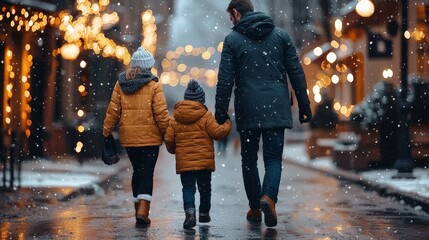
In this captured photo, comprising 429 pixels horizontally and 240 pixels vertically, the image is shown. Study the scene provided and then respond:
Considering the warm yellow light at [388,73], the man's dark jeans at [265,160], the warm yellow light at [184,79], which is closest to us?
the man's dark jeans at [265,160]

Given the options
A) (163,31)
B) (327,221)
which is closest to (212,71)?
(163,31)

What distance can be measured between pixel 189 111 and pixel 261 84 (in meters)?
0.68

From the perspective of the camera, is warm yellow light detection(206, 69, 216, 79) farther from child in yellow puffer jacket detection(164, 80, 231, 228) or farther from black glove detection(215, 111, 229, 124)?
black glove detection(215, 111, 229, 124)

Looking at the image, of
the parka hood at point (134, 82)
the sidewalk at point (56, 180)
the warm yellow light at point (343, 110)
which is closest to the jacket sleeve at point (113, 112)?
the parka hood at point (134, 82)

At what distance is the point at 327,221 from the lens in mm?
10000

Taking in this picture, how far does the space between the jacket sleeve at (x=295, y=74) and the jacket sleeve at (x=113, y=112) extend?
1.60 m

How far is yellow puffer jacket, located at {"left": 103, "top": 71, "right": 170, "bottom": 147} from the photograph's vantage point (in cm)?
930

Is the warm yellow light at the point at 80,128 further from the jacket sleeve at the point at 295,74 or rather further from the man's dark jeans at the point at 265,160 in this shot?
the jacket sleeve at the point at 295,74

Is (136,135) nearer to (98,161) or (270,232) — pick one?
(270,232)

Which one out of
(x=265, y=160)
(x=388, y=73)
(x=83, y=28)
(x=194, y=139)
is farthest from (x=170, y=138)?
(x=388, y=73)

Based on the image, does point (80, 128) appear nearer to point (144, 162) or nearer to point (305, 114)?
point (144, 162)

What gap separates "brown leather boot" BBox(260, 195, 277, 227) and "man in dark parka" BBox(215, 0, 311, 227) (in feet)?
0.85

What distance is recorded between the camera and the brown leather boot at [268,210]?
847 cm

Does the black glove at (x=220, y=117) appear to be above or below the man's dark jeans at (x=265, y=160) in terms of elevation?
above
